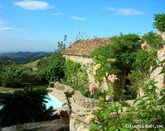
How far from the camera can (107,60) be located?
4.38m

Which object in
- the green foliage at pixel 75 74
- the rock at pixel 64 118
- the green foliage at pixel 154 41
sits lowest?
the rock at pixel 64 118

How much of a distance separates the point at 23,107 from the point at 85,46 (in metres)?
18.2

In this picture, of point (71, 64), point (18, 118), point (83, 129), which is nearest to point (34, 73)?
point (71, 64)

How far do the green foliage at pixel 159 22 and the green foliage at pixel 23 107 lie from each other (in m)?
8.60

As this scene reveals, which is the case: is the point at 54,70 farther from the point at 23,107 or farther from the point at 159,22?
the point at 23,107

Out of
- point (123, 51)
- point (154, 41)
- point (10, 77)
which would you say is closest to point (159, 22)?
point (123, 51)

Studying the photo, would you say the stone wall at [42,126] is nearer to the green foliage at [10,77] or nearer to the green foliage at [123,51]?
the green foliage at [123,51]

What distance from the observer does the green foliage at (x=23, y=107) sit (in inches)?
471

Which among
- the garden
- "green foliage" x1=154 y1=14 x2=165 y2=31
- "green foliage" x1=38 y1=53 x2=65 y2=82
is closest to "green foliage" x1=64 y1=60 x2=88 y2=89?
the garden

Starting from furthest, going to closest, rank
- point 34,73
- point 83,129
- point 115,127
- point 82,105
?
point 34,73, point 82,105, point 83,129, point 115,127

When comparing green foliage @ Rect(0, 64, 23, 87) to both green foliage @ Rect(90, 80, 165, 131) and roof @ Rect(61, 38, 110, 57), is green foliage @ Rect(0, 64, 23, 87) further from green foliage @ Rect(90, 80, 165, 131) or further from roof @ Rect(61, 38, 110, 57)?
green foliage @ Rect(90, 80, 165, 131)

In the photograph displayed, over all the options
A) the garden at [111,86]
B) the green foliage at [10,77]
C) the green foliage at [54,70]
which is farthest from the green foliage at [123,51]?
the green foliage at [10,77]

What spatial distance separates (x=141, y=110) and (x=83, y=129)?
2.52 meters

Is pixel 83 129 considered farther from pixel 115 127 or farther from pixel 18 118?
pixel 18 118
